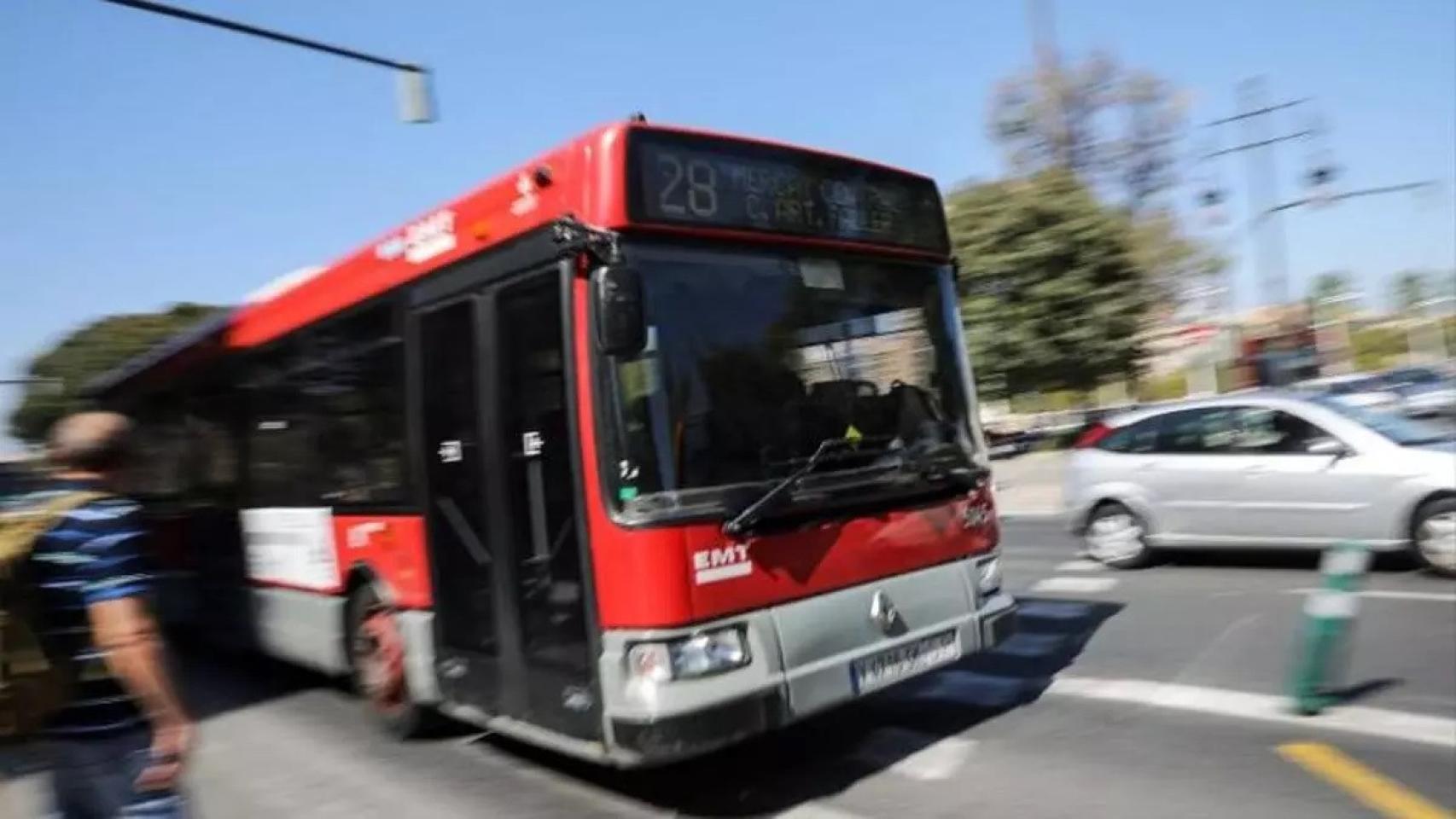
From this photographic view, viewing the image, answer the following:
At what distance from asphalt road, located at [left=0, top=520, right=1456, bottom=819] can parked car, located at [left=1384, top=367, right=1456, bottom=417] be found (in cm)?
1880

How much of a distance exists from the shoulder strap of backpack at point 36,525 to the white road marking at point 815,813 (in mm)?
3061

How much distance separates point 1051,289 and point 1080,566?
12.8 metres

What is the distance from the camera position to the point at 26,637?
3.24 meters

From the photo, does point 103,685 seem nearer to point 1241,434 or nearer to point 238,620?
point 238,620

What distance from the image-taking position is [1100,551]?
36.2 feet

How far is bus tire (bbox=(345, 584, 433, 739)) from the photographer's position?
6441mm

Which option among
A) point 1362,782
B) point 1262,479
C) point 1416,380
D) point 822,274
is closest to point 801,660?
point 822,274

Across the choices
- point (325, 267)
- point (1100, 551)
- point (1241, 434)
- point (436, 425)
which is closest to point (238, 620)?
point (325, 267)

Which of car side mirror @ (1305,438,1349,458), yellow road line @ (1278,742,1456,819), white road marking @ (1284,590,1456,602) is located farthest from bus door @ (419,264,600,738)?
car side mirror @ (1305,438,1349,458)

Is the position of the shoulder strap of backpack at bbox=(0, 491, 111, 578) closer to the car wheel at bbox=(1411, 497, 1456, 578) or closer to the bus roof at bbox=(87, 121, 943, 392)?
the bus roof at bbox=(87, 121, 943, 392)

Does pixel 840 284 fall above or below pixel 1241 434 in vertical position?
above

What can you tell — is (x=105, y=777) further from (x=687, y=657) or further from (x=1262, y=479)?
(x=1262, y=479)

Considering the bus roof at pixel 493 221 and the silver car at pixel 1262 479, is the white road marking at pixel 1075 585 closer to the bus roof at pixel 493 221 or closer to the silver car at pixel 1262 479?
the silver car at pixel 1262 479

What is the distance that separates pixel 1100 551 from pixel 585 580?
7562 mm
